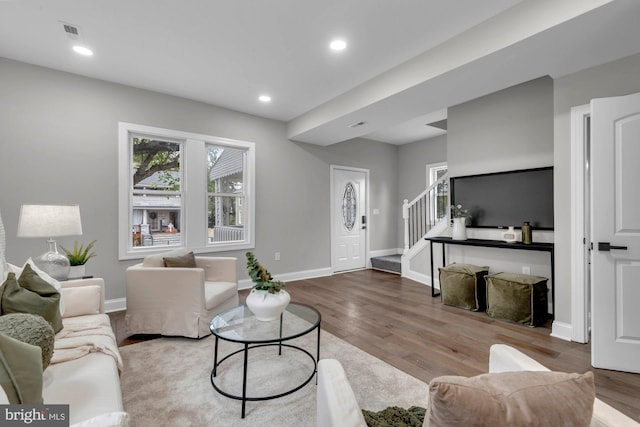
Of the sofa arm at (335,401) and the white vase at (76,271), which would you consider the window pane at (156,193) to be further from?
the sofa arm at (335,401)

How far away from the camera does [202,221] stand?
4.32m

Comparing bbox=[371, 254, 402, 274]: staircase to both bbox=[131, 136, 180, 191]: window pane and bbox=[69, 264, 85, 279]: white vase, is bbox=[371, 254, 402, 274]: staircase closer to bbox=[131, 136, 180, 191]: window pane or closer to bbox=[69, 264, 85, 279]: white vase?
bbox=[131, 136, 180, 191]: window pane

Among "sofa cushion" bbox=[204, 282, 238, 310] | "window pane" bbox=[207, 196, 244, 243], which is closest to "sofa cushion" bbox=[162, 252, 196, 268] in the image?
"sofa cushion" bbox=[204, 282, 238, 310]

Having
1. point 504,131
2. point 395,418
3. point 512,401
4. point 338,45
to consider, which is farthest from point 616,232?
point 338,45

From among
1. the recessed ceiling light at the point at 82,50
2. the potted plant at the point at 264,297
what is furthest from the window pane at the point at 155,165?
the potted plant at the point at 264,297

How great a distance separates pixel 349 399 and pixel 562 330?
2849 mm

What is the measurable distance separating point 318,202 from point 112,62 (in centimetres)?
348

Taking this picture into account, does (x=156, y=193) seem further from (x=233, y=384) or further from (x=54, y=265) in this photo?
(x=233, y=384)

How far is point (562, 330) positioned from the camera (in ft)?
9.26

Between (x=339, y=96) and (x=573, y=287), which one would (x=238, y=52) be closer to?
(x=339, y=96)

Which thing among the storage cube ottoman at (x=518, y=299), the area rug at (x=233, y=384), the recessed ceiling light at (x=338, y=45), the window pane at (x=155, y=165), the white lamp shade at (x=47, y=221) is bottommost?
the area rug at (x=233, y=384)

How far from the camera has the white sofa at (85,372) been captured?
118cm

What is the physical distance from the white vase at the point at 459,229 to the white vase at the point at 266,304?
2848 mm

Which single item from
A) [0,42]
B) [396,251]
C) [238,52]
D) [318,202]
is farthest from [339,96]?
[396,251]
